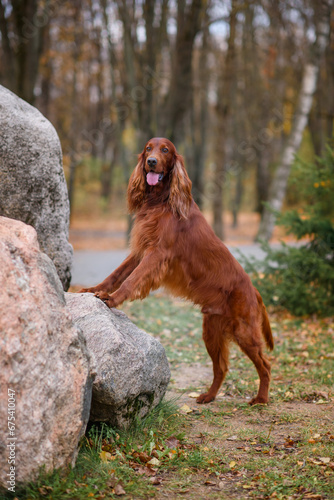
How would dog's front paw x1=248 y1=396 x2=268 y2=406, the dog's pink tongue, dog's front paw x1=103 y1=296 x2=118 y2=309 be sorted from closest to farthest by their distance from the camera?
1. dog's front paw x1=103 y1=296 x2=118 y2=309
2. the dog's pink tongue
3. dog's front paw x1=248 y1=396 x2=268 y2=406

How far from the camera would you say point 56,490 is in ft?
9.25

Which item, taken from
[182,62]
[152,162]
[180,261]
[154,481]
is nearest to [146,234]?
[180,261]

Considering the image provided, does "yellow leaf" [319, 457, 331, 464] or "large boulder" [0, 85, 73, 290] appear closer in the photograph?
"yellow leaf" [319, 457, 331, 464]

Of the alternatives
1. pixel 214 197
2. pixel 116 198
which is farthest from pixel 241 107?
pixel 214 197

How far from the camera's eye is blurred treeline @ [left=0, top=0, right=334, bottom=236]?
497 inches

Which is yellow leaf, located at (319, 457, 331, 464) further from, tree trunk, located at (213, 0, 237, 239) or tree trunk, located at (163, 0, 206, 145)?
tree trunk, located at (213, 0, 237, 239)

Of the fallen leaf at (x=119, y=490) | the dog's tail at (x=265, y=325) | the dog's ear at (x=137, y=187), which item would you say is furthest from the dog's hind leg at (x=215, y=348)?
the fallen leaf at (x=119, y=490)

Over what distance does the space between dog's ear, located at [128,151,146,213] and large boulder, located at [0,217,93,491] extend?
1363 mm

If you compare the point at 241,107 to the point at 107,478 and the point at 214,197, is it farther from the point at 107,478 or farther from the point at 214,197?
the point at 107,478

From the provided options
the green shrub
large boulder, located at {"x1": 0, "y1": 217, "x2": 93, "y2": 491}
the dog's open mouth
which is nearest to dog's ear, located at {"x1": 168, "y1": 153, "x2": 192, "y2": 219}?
the dog's open mouth

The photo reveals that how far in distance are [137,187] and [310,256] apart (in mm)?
4407

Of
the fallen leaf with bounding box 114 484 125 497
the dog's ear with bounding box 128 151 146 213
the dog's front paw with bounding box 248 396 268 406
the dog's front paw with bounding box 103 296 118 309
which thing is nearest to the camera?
the fallen leaf with bounding box 114 484 125 497

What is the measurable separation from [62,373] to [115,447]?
2.93 feet

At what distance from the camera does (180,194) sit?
4.17 m
